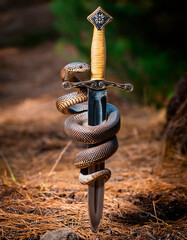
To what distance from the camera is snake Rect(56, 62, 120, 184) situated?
160 centimetres

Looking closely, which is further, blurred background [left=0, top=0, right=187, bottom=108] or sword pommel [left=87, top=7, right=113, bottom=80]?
blurred background [left=0, top=0, right=187, bottom=108]

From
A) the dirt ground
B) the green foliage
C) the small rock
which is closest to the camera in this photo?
the small rock

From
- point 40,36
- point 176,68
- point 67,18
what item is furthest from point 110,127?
point 40,36

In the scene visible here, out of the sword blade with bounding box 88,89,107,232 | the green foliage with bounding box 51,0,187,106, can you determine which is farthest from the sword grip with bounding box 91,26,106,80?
the green foliage with bounding box 51,0,187,106

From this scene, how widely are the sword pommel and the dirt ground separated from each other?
0.89 meters

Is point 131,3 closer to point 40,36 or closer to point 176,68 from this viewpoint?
point 176,68

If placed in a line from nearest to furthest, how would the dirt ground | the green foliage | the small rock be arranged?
the small rock
the dirt ground
the green foliage

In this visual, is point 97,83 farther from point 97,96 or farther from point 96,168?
point 96,168

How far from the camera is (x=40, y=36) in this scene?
35.8 ft

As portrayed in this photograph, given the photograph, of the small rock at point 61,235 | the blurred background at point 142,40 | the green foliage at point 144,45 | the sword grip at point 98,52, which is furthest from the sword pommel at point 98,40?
the green foliage at point 144,45

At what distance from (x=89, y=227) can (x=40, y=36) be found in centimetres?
1000

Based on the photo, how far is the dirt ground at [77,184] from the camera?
1783 mm

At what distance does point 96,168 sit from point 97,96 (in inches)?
15.7

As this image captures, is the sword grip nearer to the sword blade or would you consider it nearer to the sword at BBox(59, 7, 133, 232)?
the sword at BBox(59, 7, 133, 232)
